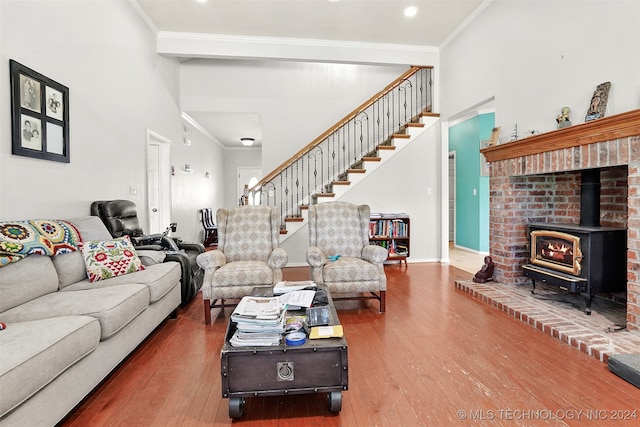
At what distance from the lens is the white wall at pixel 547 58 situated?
2605mm

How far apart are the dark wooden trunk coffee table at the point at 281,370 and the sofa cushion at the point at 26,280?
4.45ft

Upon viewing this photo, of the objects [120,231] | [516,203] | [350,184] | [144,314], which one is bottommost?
[144,314]

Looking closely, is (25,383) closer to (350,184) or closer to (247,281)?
(247,281)

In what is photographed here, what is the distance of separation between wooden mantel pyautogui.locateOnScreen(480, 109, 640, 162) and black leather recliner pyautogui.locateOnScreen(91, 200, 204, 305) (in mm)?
3584

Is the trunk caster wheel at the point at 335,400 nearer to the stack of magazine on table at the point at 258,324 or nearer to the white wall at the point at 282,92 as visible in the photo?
the stack of magazine on table at the point at 258,324

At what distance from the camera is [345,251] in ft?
12.3

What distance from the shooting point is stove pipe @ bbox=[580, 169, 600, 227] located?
9.82ft

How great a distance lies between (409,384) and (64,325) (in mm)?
1841

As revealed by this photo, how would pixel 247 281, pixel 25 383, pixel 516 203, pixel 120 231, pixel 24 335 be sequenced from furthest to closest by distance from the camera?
pixel 516 203 → pixel 120 231 → pixel 247 281 → pixel 24 335 → pixel 25 383

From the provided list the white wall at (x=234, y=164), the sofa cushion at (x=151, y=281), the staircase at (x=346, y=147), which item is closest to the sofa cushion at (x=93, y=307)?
the sofa cushion at (x=151, y=281)

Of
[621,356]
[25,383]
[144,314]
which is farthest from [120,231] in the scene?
[621,356]

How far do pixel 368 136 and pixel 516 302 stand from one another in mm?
4237

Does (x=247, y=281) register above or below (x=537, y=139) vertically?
below

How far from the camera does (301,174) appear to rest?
6.52 meters
